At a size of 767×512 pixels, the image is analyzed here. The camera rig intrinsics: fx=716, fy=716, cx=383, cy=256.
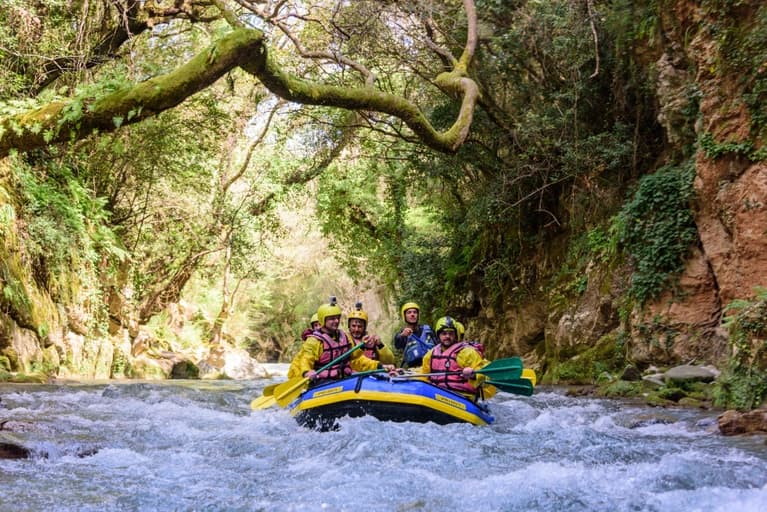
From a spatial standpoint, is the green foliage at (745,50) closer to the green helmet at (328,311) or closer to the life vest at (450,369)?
the life vest at (450,369)

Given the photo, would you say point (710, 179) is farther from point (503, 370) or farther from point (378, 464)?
point (378, 464)

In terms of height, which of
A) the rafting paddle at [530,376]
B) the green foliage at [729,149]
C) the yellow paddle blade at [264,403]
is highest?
the green foliage at [729,149]

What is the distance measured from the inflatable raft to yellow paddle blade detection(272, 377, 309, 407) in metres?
0.73

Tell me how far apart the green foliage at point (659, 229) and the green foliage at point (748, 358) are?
2480mm

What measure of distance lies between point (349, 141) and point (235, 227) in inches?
146

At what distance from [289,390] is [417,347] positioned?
266cm

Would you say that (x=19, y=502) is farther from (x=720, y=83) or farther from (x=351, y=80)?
(x=351, y=80)

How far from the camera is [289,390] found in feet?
25.6

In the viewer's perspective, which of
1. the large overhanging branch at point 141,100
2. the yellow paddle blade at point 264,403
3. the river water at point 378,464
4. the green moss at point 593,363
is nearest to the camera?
the river water at point 378,464

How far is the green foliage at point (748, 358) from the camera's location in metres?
7.04

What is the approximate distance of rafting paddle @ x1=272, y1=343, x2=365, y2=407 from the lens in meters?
7.48

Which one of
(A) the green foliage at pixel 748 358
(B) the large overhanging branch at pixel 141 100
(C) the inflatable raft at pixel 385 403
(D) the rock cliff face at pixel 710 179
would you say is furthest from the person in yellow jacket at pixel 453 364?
(B) the large overhanging branch at pixel 141 100

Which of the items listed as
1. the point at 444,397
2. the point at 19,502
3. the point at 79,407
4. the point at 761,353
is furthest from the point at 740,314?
the point at 79,407

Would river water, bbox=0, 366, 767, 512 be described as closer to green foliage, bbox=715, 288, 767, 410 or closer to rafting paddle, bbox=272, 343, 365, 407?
rafting paddle, bbox=272, 343, 365, 407
